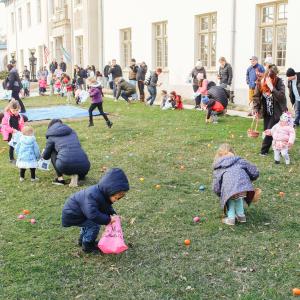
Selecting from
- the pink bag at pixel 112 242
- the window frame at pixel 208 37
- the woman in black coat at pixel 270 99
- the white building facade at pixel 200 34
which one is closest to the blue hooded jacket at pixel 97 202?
the pink bag at pixel 112 242

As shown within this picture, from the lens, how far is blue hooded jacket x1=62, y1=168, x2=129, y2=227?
189 inches

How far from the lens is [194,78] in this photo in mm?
19016

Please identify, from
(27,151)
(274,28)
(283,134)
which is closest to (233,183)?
(283,134)

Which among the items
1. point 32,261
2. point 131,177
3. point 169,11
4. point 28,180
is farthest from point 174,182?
point 169,11

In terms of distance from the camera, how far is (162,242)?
5.54 meters

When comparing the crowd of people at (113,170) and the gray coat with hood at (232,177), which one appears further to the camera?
the gray coat with hood at (232,177)

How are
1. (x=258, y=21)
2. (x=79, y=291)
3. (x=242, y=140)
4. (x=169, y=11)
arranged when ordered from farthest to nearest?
(x=169, y=11), (x=258, y=21), (x=242, y=140), (x=79, y=291)

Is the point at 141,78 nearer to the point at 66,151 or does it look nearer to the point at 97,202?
the point at 66,151

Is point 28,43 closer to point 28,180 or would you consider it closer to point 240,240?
point 28,180

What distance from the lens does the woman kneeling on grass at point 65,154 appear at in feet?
25.4

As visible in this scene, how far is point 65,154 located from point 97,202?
2955mm

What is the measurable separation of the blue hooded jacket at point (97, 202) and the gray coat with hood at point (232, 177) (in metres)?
1.51

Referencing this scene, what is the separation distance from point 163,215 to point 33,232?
163 cm

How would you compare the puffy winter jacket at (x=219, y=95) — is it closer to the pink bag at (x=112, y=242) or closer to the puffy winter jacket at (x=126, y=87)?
the puffy winter jacket at (x=126, y=87)
